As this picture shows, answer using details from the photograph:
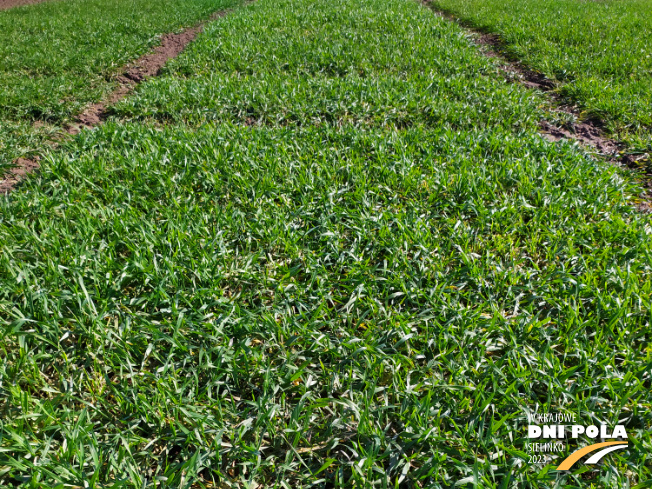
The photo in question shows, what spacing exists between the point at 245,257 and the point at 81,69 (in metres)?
5.81

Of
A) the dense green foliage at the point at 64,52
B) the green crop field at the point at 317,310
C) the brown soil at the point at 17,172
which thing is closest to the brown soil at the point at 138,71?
the dense green foliage at the point at 64,52

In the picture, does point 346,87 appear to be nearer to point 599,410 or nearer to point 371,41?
point 371,41

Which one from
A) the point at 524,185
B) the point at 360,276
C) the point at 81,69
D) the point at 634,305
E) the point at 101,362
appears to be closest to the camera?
the point at 101,362

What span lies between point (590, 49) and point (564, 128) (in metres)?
3.98

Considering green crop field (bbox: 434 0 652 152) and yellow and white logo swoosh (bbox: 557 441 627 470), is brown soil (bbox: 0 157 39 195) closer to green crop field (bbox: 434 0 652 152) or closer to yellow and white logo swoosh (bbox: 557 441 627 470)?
yellow and white logo swoosh (bbox: 557 441 627 470)

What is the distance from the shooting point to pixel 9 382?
1763 mm

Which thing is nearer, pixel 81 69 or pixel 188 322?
pixel 188 322

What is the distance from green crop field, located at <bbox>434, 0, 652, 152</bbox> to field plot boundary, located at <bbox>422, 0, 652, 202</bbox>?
105 mm

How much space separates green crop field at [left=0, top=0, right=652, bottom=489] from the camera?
5.29 ft

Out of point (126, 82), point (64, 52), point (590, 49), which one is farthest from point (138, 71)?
point (590, 49)

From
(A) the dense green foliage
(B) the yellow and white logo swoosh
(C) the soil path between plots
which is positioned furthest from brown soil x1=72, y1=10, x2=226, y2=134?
(B) the yellow and white logo swoosh

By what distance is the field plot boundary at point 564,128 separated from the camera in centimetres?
419

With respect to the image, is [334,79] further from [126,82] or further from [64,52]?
[64,52]

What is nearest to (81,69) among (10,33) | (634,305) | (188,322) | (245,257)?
(10,33)
